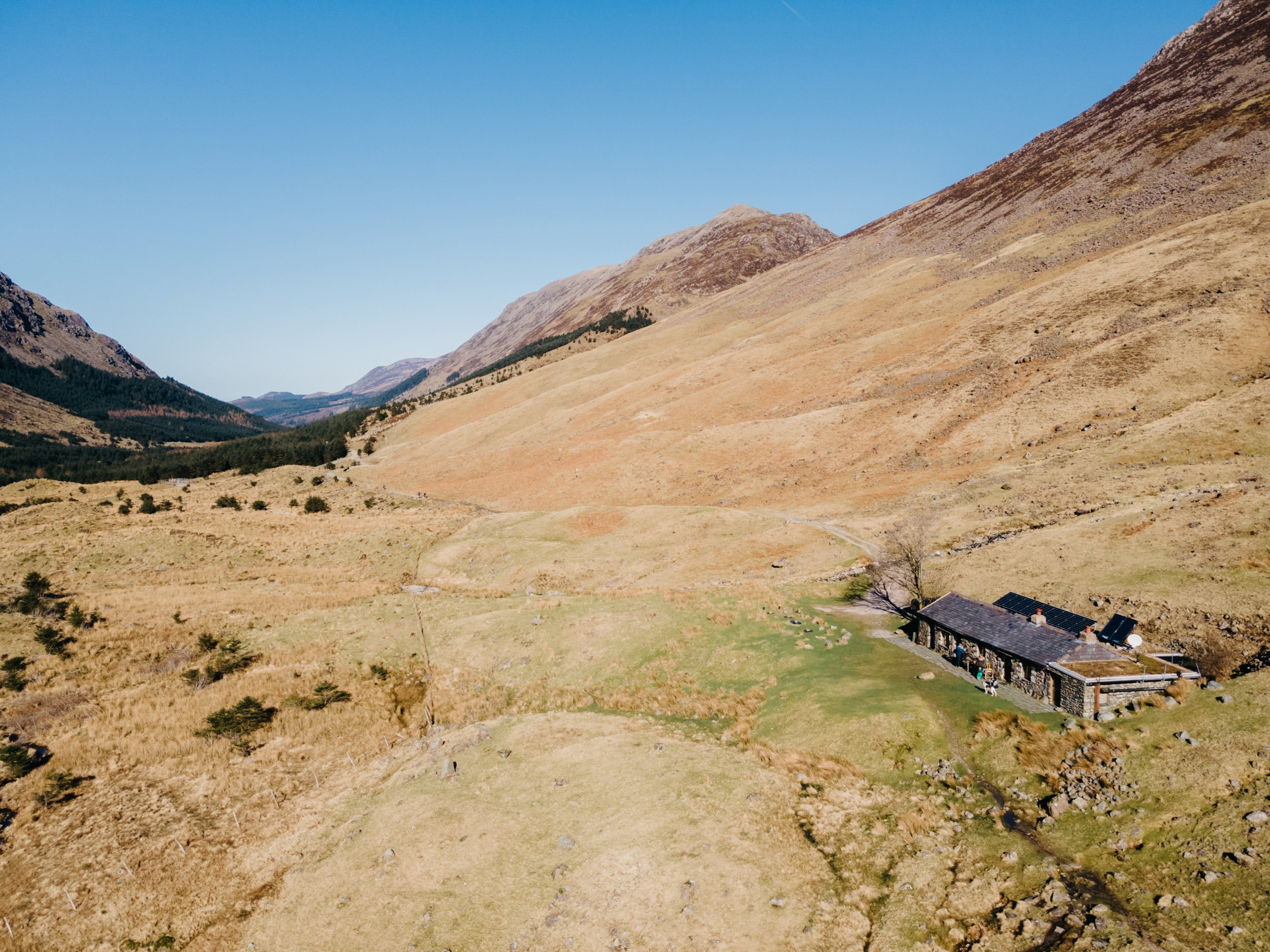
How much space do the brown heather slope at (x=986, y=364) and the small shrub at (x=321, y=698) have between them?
146 ft

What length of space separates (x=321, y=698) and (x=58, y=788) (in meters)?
10.7

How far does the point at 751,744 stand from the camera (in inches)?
1055

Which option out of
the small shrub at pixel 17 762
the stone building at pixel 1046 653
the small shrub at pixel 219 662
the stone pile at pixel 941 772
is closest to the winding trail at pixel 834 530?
the stone building at pixel 1046 653

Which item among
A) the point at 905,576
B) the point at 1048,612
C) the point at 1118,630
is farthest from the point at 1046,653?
the point at 905,576

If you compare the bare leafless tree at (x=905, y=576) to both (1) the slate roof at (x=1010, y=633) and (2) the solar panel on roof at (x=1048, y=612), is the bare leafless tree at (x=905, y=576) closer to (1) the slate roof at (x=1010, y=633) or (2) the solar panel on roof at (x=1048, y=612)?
(1) the slate roof at (x=1010, y=633)

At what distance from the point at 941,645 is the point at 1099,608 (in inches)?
349

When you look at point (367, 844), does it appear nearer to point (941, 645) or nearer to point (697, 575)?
point (941, 645)

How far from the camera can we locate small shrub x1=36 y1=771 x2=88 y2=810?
24.8 m

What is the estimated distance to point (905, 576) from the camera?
44.2m

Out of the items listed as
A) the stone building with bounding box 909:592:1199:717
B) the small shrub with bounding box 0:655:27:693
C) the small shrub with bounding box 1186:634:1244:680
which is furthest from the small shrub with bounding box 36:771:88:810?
the small shrub with bounding box 1186:634:1244:680

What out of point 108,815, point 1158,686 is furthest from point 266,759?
point 1158,686

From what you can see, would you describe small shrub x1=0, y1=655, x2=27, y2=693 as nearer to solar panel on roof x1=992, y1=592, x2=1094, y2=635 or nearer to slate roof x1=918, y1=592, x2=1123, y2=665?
slate roof x1=918, y1=592, x2=1123, y2=665

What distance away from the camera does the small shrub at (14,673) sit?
34906 millimetres

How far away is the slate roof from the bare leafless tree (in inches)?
142
